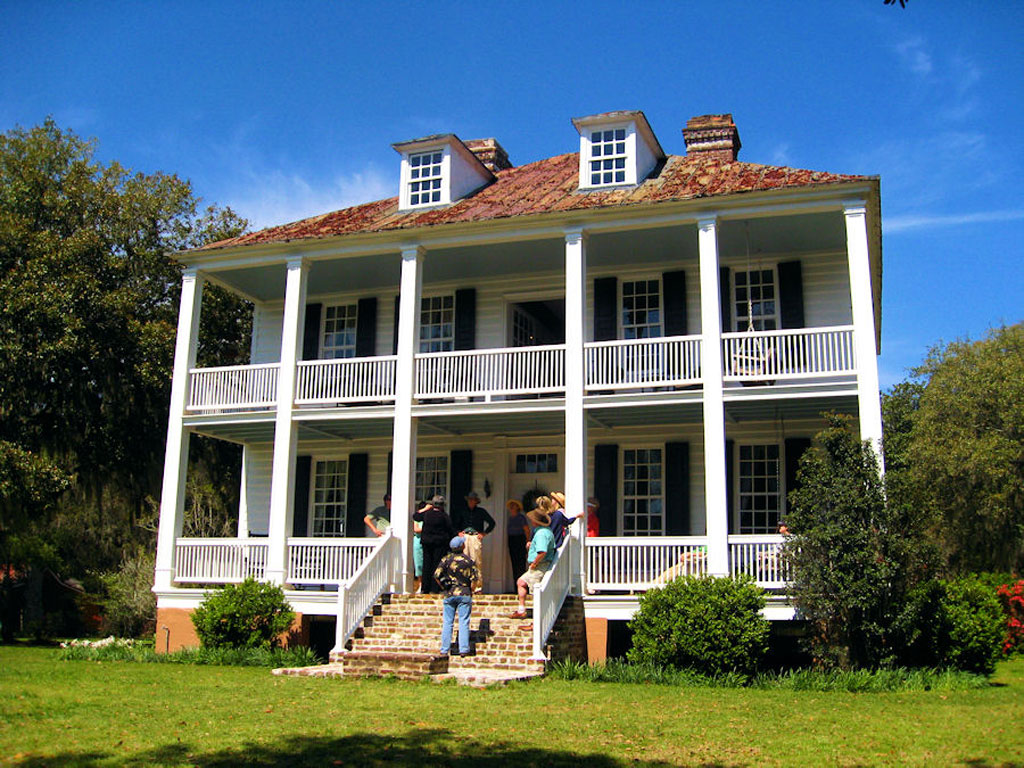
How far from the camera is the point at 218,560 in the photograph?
1753cm

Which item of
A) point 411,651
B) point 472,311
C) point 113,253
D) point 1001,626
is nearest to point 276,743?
point 411,651

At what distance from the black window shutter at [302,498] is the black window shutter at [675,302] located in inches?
322

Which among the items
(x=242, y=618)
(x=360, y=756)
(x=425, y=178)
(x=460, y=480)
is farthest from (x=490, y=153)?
(x=360, y=756)

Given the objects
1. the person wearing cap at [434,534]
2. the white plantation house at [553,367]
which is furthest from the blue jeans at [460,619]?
the person wearing cap at [434,534]

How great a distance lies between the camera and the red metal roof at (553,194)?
16.1 meters

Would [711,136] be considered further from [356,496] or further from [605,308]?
[356,496]

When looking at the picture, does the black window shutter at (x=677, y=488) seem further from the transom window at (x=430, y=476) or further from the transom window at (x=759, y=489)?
the transom window at (x=430, y=476)

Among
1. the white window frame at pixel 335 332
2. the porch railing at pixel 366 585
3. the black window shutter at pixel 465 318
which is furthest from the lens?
the white window frame at pixel 335 332

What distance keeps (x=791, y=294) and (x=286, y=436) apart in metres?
9.48

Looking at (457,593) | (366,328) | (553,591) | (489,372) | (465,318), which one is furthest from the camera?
(366,328)

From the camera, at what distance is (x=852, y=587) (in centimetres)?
1248

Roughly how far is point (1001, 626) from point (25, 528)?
71.8 ft

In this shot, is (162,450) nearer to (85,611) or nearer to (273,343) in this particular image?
(85,611)

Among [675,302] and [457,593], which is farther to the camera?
[675,302]
